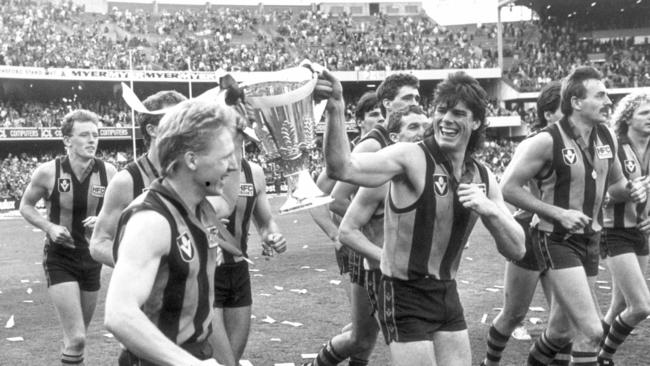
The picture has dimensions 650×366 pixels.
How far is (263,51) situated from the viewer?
5209cm

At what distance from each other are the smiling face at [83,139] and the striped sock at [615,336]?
4388 millimetres

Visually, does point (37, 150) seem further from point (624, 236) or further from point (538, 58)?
point (624, 236)

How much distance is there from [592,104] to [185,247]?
12.7 feet

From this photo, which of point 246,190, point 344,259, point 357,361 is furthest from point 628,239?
point 246,190

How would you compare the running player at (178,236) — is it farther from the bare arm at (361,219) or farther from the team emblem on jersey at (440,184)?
the bare arm at (361,219)

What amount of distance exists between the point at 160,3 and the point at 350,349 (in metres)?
56.1

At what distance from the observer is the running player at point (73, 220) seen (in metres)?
6.39

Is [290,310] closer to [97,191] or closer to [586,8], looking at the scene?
[97,191]

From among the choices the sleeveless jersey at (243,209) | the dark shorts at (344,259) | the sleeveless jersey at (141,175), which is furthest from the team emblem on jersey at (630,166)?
the sleeveless jersey at (141,175)

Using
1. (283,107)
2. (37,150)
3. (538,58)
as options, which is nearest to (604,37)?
(538,58)

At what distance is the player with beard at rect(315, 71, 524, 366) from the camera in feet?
13.9

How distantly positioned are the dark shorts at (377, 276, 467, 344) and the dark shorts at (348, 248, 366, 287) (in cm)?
162

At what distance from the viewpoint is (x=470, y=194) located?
4027mm

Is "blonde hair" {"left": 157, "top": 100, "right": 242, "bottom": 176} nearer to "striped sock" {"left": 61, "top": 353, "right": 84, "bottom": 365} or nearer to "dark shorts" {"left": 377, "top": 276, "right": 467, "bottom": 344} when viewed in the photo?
"dark shorts" {"left": 377, "top": 276, "right": 467, "bottom": 344}
